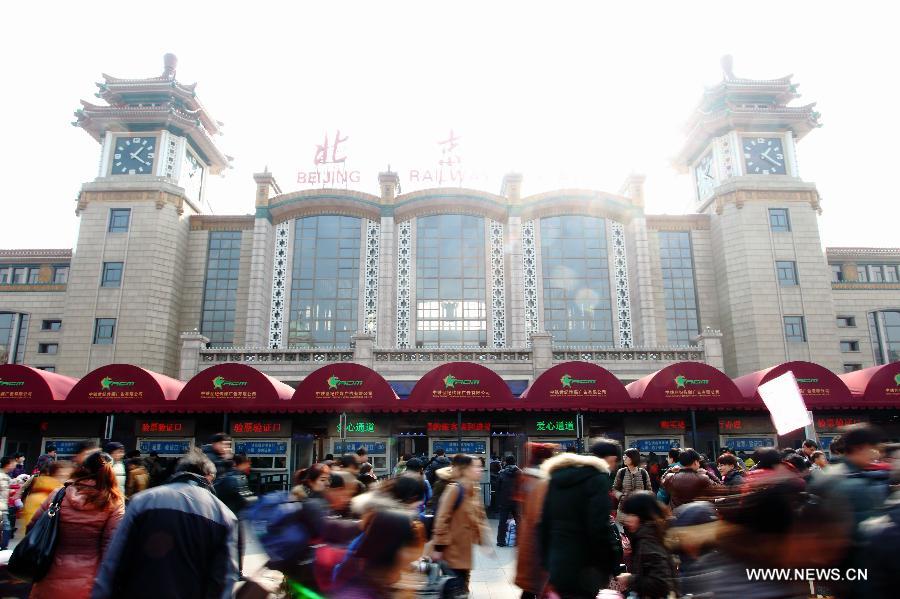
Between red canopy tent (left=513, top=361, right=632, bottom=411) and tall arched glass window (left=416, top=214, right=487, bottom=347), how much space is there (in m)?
10.3

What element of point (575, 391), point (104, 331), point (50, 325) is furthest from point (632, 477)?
point (50, 325)

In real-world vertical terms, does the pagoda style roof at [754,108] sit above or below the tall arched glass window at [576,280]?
above

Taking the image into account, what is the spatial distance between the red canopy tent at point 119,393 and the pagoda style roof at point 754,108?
32.3 m

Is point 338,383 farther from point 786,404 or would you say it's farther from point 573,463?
point 573,463

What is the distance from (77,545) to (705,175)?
38.9 metres

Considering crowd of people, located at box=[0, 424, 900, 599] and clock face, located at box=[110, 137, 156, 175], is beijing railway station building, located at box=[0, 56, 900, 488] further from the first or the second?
crowd of people, located at box=[0, 424, 900, 599]

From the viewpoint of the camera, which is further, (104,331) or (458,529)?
(104,331)

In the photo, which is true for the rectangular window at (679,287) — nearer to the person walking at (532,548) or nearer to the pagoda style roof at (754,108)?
the pagoda style roof at (754,108)

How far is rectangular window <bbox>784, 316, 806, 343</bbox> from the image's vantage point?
101 feet

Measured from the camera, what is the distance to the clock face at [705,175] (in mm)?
36278

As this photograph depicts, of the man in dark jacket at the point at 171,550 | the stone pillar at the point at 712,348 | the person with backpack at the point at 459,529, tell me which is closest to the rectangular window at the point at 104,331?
the stone pillar at the point at 712,348

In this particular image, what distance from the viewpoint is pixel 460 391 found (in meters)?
20.1

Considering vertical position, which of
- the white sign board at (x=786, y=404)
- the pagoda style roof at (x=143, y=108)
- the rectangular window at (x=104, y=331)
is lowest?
the white sign board at (x=786, y=404)

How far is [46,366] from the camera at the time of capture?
115 feet
